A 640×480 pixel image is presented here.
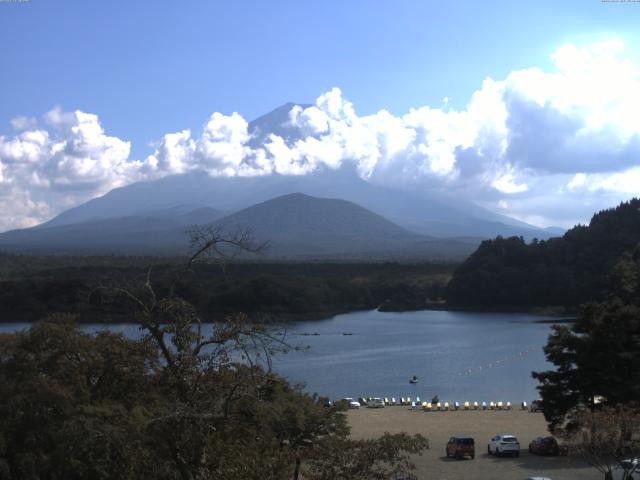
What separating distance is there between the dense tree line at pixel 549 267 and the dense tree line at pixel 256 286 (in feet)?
17.8

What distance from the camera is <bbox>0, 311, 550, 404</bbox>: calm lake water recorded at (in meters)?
29.3

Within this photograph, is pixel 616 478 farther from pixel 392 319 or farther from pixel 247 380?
pixel 392 319

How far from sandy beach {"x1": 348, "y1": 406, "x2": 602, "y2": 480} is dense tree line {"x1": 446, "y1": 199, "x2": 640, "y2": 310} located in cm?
3467

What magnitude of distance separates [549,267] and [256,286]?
826 inches

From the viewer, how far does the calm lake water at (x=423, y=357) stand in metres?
29.3

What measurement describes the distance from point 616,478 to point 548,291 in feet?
158

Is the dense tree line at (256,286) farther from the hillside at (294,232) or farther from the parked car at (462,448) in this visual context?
the hillside at (294,232)

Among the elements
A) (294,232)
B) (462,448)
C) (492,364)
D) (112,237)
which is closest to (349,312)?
(492,364)

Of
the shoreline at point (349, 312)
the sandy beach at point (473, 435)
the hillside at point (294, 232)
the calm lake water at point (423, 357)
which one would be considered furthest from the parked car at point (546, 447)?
the hillside at point (294, 232)

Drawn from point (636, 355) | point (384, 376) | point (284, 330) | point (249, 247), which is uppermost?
point (249, 247)

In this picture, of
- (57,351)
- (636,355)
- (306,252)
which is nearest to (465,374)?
(636,355)

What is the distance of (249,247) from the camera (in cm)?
579

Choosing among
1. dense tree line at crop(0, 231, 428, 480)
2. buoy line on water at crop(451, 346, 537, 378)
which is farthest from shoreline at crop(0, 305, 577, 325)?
dense tree line at crop(0, 231, 428, 480)

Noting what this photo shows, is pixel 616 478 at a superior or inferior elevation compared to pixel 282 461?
inferior
